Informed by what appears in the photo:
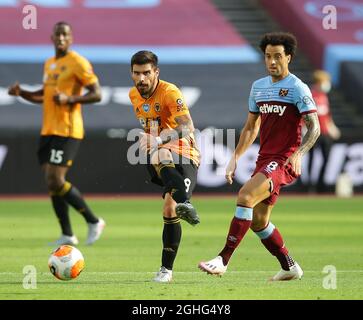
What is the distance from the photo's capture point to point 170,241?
908cm

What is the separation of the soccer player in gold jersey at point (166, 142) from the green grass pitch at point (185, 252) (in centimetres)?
41

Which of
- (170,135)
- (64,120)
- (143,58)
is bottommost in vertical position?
(64,120)

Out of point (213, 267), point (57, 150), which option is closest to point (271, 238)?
point (213, 267)

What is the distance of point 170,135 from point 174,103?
0.97 feet

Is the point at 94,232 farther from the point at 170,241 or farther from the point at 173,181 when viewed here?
the point at 173,181

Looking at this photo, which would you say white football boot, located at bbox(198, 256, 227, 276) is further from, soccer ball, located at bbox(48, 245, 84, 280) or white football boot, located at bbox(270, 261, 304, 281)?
soccer ball, located at bbox(48, 245, 84, 280)

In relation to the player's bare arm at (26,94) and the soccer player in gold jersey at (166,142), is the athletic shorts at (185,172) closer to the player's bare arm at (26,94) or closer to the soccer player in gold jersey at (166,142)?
the soccer player in gold jersey at (166,142)

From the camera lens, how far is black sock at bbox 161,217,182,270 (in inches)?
356

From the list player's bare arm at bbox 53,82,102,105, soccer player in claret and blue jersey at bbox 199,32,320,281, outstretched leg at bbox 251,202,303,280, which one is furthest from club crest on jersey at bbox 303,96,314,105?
player's bare arm at bbox 53,82,102,105

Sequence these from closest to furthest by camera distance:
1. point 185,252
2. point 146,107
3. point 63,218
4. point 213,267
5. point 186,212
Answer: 1. point 213,267
2. point 186,212
3. point 146,107
4. point 185,252
5. point 63,218

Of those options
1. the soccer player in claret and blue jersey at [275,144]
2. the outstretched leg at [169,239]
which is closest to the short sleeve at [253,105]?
the soccer player in claret and blue jersey at [275,144]

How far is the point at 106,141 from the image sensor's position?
66.4ft

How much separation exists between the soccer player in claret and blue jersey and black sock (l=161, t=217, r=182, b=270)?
0.50 metres
